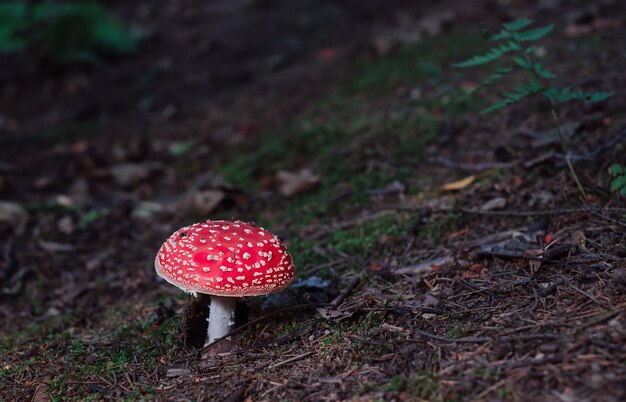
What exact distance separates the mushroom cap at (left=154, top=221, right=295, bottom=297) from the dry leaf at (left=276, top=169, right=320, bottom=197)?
2.30m

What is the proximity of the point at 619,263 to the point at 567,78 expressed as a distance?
129 inches

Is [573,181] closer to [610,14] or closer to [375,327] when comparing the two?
[375,327]

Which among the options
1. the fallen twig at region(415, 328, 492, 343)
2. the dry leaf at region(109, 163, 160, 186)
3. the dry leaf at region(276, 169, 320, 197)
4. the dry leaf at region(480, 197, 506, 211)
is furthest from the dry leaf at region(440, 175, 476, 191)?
the dry leaf at region(109, 163, 160, 186)

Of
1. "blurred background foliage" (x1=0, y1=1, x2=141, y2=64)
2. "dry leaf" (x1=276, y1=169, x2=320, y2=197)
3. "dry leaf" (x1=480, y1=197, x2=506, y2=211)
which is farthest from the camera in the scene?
"blurred background foliage" (x1=0, y1=1, x2=141, y2=64)

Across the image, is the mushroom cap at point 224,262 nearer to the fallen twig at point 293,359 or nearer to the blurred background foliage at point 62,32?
the fallen twig at point 293,359

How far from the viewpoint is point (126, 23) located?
13562 millimetres

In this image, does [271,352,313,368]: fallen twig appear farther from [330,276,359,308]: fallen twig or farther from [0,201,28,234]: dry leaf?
[0,201,28,234]: dry leaf

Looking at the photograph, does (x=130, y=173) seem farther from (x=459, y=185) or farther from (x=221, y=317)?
(x=459, y=185)

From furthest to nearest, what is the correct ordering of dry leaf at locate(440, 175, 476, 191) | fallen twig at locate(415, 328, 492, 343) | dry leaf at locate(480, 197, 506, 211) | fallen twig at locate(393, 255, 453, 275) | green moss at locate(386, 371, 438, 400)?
dry leaf at locate(440, 175, 476, 191) → dry leaf at locate(480, 197, 506, 211) → fallen twig at locate(393, 255, 453, 275) → fallen twig at locate(415, 328, 492, 343) → green moss at locate(386, 371, 438, 400)

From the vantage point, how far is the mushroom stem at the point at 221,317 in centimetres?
343

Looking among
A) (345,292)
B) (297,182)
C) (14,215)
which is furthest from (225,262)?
(14,215)

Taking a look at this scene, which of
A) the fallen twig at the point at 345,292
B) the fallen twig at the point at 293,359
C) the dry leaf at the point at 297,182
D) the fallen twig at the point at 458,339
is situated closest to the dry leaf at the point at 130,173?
the dry leaf at the point at 297,182

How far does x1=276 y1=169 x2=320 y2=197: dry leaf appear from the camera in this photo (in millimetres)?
5598

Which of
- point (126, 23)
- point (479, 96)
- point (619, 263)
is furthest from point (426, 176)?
point (126, 23)
